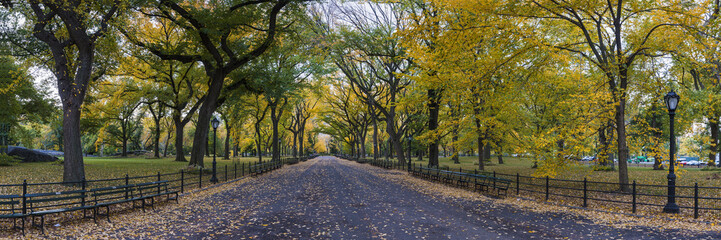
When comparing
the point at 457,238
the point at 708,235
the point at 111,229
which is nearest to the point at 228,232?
the point at 111,229

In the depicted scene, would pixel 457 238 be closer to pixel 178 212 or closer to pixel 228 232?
pixel 228 232

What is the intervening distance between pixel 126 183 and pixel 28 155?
2574 cm

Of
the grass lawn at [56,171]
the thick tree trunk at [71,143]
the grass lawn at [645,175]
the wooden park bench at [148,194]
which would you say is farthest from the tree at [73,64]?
the grass lawn at [645,175]

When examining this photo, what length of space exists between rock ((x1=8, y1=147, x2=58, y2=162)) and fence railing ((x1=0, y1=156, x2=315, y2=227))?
1596 cm

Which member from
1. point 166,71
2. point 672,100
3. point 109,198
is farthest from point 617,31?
point 166,71

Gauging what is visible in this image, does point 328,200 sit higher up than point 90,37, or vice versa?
point 90,37

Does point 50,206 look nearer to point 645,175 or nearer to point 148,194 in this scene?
point 148,194

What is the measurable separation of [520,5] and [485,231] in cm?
802

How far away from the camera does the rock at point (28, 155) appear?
27.6 meters

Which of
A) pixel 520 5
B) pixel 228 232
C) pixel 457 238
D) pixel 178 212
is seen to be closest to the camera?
pixel 457 238

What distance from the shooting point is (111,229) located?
316 inches

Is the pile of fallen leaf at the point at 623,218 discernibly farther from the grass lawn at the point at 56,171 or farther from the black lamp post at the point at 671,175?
the grass lawn at the point at 56,171

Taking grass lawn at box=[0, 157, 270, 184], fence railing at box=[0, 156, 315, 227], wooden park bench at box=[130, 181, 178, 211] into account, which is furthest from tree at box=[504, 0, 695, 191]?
grass lawn at box=[0, 157, 270, 184]

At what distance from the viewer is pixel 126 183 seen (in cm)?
1046
